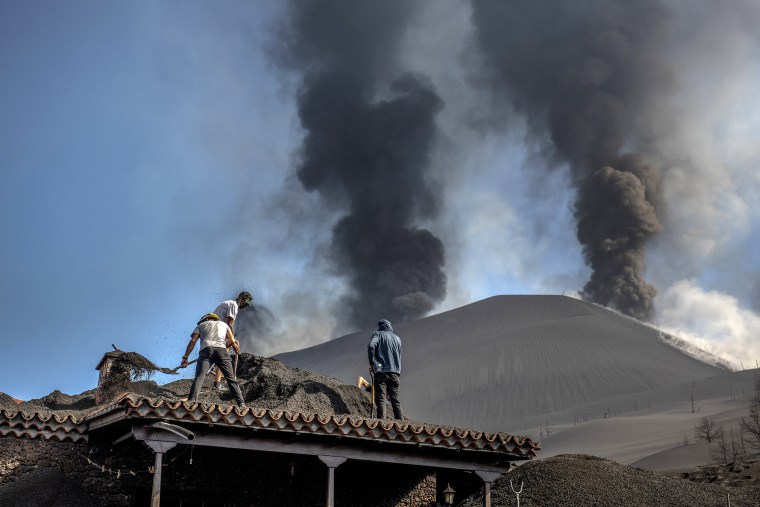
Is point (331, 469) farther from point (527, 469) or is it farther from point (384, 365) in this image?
point (527, 469)

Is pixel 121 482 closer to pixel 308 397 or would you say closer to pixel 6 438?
pixel 6 438

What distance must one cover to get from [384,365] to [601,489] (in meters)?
8.15

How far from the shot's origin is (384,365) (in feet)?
39.7

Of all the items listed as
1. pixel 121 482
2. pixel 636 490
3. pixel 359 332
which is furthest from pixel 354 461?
pixel 359 332

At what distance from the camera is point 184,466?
419 inches

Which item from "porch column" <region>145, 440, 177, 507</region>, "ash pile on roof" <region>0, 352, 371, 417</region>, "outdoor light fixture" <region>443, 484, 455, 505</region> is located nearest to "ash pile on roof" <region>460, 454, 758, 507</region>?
"ash pile on roof" <region>0, 352, 371, 417</region>

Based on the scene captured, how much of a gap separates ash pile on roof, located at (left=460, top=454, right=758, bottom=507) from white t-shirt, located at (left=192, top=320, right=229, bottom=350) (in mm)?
9384

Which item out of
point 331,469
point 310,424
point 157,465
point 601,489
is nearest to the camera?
point 157,465

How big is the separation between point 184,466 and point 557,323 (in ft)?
283

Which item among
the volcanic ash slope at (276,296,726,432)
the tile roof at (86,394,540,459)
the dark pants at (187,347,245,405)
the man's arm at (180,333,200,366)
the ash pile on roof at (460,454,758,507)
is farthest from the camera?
the volcanic ash slope at (276,296,726,432)

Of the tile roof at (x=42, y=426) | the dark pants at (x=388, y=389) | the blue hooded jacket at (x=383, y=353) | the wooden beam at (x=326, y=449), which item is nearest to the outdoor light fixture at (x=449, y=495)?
the wooden beam at (x=326, y=449)

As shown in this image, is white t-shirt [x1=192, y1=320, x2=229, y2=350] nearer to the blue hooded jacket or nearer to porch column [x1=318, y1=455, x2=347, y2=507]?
porch column [x1=318, y1=455, x2=347, y2=507]

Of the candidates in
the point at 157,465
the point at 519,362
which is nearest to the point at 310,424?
the point at 157,465

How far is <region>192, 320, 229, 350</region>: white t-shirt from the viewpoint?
10820 mm
